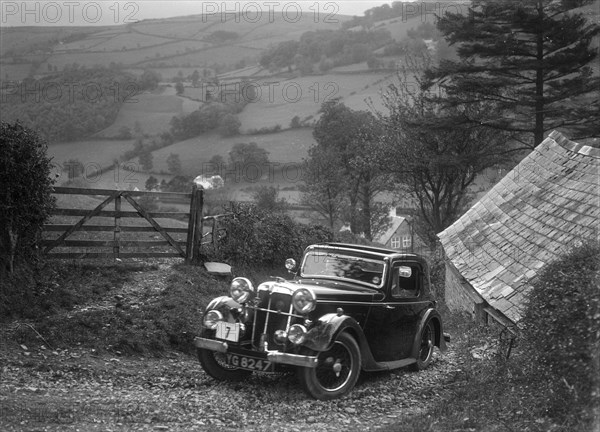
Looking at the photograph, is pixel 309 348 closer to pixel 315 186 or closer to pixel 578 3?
pixel 578 3

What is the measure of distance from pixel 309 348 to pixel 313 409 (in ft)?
2.26

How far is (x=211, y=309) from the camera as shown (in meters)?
8.68

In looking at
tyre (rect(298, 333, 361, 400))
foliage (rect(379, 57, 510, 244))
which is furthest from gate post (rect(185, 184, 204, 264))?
foliage (rect(379, 57, 510, 244))

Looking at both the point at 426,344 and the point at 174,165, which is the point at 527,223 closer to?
the point at 426,344

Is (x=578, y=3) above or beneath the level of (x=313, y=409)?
above

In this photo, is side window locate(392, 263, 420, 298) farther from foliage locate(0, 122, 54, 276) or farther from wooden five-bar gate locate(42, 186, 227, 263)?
foliage locate(0, 122, 54, 276)

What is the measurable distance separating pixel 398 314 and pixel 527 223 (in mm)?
6165

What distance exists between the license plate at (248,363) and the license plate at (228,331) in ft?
0.72

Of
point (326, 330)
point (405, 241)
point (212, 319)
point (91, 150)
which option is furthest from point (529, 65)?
point (212, 319)

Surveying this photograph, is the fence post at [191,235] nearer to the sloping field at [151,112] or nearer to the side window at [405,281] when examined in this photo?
the side window at [405,281]

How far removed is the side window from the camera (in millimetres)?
9688

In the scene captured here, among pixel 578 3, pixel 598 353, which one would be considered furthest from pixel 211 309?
pixel 578 3

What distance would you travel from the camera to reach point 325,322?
811 centimetres

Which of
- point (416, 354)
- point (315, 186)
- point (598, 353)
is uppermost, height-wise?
point (598, 353)
